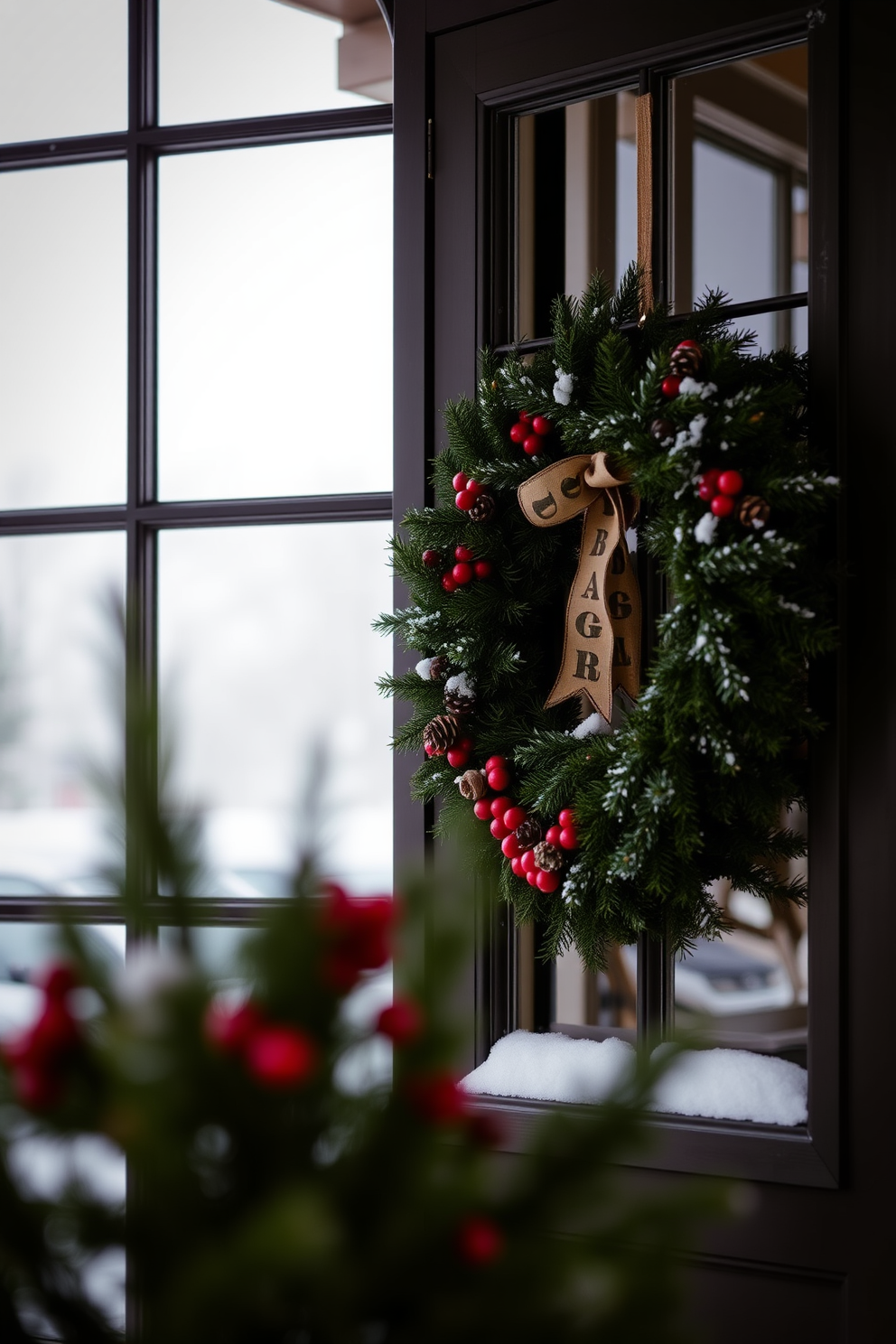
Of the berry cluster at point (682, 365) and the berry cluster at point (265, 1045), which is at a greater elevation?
the berry cluster at point (682, 365)

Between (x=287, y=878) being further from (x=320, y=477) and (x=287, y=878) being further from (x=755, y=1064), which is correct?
(x=320, y=477)

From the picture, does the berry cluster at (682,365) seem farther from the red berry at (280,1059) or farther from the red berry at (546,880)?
the red berry at (280,1059)

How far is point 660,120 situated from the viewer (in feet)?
5.54

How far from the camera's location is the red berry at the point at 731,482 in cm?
140

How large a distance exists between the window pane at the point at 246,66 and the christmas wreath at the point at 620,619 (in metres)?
0.81

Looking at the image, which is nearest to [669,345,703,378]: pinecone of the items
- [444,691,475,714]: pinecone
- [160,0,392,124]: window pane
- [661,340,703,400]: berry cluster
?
[661,340,703,400]: berry cluster

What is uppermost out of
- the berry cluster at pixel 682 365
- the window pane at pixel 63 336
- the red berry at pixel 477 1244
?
the window pane at pixel 63 336

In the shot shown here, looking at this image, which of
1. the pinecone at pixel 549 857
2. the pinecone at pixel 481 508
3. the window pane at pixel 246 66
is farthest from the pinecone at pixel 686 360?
the window pane at pixel 246 66

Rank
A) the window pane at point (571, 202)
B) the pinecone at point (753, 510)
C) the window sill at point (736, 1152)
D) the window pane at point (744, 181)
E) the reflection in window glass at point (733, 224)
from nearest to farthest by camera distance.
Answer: the pinecone at point (753, 510) → the window sill at point (736, 1152) → the window pane at point (571, 202) → the window pane at point (744, 181) → the reflection in window glass at point (733, 224)

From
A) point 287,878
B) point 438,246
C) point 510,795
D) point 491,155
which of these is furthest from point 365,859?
point 287,878

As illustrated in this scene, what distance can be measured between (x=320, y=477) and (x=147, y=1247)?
5.53 feet

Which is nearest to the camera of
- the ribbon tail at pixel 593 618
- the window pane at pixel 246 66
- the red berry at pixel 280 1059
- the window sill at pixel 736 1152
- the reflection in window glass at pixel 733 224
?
the red berry at pixel 280 1059

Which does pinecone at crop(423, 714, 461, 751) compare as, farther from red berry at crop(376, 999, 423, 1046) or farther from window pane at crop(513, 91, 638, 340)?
red berry at crop(376, 999, 423, 1046)

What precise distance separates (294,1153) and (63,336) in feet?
6.55
